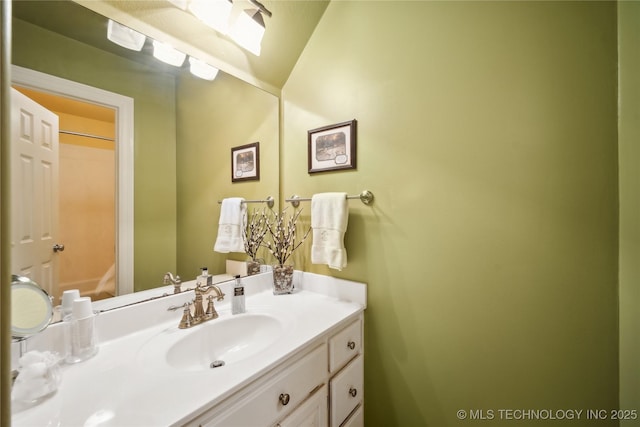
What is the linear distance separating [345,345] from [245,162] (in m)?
1.00

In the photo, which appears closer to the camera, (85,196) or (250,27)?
(85,196)

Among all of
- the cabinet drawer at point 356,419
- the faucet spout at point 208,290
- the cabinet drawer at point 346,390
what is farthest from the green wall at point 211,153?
the cabinet drawer at point 356,419

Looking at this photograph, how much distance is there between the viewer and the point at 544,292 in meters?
0.85

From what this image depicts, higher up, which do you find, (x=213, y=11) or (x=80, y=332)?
(x=213, y=11)

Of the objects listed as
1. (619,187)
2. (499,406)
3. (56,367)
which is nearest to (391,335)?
(499,406)

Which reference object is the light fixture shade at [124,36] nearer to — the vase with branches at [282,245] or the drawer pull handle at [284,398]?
the vase with branches at [282,245]

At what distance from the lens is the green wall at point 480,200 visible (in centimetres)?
79

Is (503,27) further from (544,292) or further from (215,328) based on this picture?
(215,328)

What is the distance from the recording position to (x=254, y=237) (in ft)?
4.48

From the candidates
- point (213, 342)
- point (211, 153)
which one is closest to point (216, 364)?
point (213, 342)

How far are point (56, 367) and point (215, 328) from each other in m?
0.43

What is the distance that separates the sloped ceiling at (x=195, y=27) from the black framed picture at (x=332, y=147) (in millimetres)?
437

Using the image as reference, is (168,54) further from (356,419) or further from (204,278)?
(356,419)

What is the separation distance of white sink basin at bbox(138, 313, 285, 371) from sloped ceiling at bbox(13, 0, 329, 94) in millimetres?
1022
